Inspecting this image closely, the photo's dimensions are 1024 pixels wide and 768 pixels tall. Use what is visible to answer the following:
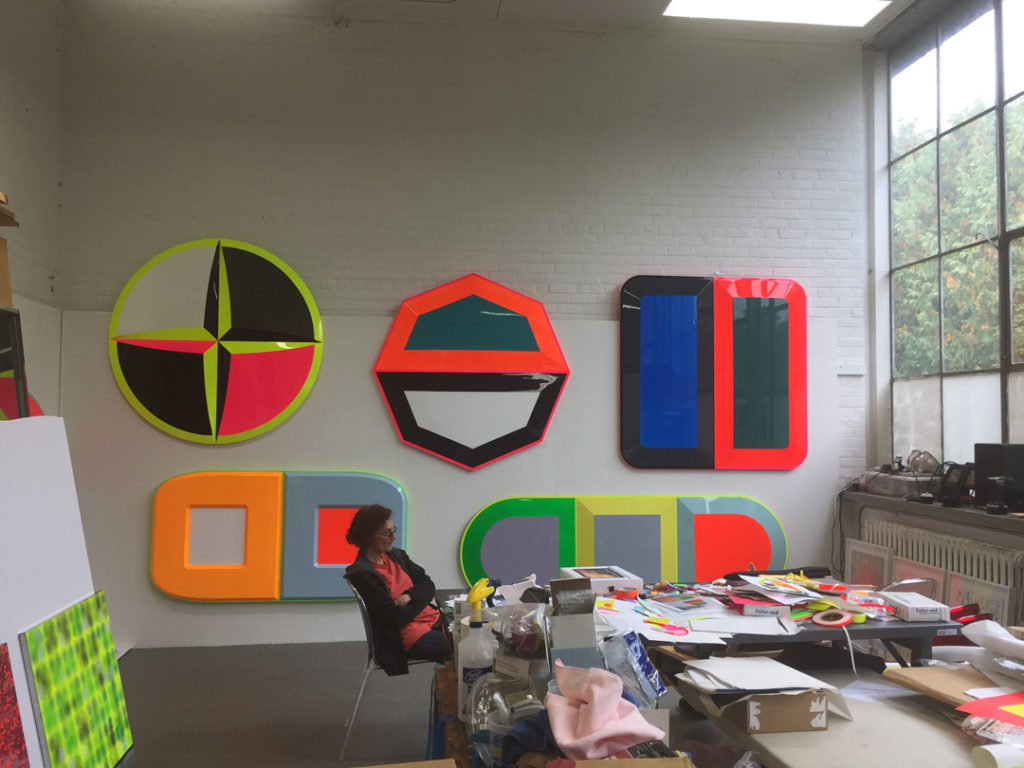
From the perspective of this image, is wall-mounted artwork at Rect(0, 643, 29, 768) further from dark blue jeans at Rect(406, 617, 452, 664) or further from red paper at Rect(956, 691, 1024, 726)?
red paper at Rect(956, 691, 1024, 726)

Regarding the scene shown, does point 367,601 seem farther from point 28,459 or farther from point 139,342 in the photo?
point 139,342

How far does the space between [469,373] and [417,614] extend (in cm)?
199

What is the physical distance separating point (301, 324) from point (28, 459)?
2.38m

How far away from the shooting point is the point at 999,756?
1516mm

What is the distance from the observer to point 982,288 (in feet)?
14.3

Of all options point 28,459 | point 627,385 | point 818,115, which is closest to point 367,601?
point 28,459

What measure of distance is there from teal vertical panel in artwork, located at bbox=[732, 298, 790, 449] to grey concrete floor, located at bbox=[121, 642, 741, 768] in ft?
6.47

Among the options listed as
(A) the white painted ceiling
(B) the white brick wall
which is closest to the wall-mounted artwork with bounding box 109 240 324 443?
(B) the white brick wall

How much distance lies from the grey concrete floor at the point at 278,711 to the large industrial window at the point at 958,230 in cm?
249

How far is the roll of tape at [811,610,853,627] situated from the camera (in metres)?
2.59

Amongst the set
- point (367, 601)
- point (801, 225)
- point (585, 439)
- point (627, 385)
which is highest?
point (801, 225)

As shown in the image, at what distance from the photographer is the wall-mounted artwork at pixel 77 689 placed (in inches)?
87.7

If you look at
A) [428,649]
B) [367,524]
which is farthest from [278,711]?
[367,524]

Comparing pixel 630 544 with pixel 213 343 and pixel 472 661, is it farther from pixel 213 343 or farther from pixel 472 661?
pixel 472 661
